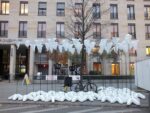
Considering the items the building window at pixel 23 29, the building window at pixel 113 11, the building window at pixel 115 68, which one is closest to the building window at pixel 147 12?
the building window at pixel 113 11

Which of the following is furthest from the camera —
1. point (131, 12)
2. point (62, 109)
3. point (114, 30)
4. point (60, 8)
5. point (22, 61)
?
point (22, 61)

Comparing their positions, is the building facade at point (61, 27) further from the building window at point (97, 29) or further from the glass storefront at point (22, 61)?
the glass storefront at point (22, 61)

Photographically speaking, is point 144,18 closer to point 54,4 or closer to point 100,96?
point 54,4

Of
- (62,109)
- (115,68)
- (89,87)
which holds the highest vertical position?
(115,68)

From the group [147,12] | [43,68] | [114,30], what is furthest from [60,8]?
[147,12]

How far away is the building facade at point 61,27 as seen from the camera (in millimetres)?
42438

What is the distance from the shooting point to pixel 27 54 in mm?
48781

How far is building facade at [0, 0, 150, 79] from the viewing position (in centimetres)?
4244

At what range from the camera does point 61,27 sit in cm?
4362

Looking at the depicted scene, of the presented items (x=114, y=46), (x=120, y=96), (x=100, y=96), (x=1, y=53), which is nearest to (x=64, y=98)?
(x=100, y=96)

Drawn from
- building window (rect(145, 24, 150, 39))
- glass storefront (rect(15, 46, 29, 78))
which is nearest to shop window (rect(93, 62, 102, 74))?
building window (rect(145, 24, 150, 39))

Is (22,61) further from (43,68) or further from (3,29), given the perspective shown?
(3,29)

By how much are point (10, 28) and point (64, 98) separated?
29.8 metres

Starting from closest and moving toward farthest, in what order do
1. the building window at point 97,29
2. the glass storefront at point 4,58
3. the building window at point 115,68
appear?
the building window at point 97,29 < the building window at point 115,68 < the glass storefront at point 4,58
